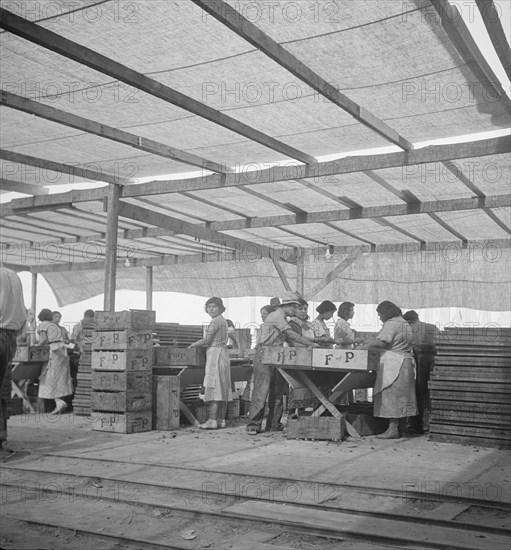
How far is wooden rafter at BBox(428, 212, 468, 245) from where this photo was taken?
1398 centimetres

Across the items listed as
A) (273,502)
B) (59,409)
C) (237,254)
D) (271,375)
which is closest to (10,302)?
(273,502)

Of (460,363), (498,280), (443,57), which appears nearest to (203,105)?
(443,57)

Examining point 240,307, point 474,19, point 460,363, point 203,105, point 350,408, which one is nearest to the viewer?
point 474,19

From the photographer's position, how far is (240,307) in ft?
69.9

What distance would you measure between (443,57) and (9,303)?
5.11 metres

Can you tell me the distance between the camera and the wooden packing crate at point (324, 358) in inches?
357

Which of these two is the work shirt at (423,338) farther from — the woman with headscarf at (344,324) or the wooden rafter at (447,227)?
the wooden rafter at (447,227)

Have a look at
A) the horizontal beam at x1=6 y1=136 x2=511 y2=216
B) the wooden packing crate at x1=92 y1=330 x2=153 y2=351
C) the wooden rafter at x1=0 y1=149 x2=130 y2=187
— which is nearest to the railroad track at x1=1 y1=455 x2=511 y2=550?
the wooden packing crate at x1=92 y1=330 x2=153 y2=351

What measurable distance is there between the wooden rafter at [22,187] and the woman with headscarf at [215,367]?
4.25 m

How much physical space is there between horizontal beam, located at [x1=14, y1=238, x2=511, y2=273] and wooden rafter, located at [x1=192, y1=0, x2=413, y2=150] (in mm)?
7676

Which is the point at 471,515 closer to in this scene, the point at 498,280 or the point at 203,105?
the point at 203,105

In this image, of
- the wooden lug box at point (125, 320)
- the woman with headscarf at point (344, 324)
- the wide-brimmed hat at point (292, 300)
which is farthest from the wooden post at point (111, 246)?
the woman with headscarf at point (344, 324)

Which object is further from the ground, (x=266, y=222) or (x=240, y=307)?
(x=266, y=222)

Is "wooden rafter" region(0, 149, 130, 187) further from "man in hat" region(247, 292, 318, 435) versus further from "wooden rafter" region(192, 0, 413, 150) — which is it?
"wooden rafter" region(192, 0, 413, 150)
